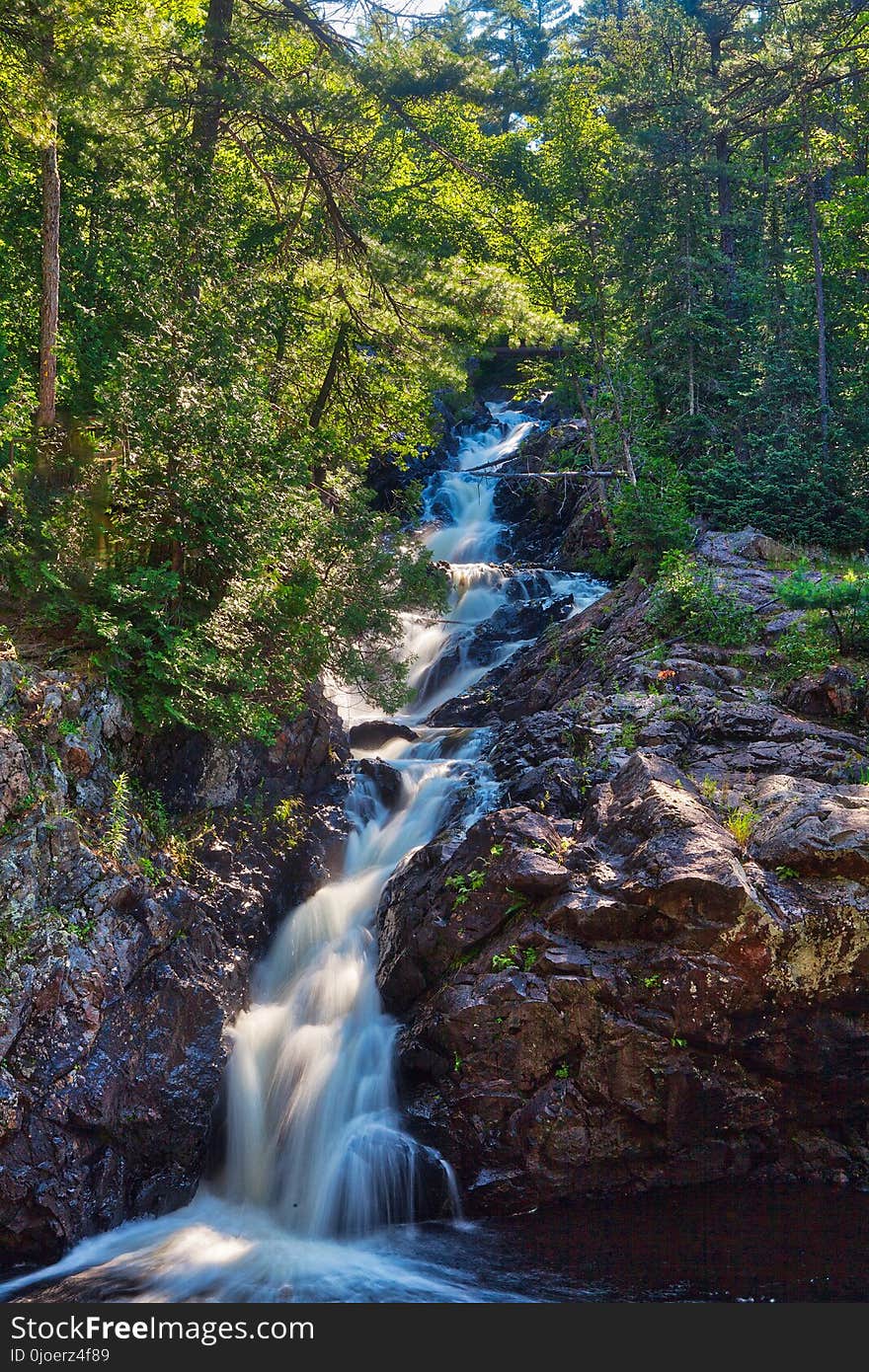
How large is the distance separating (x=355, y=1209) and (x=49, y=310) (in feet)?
31.7

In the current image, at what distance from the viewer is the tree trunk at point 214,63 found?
11.1 m

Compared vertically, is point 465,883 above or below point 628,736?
below

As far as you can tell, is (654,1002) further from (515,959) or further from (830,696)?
(830,696)

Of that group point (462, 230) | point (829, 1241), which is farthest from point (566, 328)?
point (829, 1241)

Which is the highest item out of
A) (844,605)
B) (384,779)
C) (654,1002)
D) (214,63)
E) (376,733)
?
(214,63)

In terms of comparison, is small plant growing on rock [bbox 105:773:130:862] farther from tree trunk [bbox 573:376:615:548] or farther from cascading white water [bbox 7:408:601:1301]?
tree trunk [bbox 573:376:615:548]

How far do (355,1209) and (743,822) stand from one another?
16.7 ft

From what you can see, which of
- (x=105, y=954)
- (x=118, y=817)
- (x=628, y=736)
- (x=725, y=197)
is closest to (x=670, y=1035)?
(x=628, y=736)

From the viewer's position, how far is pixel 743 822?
922 cm

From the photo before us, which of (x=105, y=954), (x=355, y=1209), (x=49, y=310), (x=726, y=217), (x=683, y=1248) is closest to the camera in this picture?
(x=683, y=1248)

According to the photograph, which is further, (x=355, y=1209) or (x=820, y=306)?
(x=820, y=306)

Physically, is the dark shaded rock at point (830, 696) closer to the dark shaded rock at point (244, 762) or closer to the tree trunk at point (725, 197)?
the dark shaded rock at point (244, 762)

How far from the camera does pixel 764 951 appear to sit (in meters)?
8.34

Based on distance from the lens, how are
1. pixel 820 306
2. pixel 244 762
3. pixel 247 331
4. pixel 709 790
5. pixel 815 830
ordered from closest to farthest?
pixel 815 830 → pixel 709 790 → pixel 247 331 → pixel 244 762 → pixel 820 306
